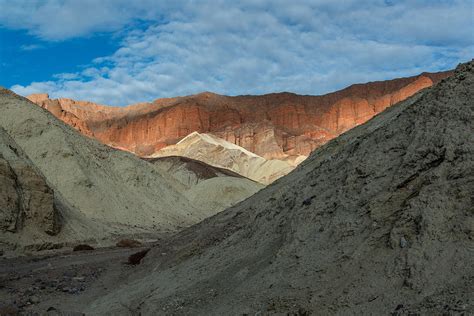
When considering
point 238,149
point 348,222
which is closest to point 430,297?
point 348,222

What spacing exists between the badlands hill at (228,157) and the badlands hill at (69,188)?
136 ft

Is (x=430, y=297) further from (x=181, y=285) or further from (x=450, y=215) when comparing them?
(x=181, y=285)

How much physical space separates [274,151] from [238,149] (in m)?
10.9

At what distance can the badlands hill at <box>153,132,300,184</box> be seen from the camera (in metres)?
93.4

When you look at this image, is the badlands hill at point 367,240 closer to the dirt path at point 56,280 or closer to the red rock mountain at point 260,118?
the dirt path at point 56,280

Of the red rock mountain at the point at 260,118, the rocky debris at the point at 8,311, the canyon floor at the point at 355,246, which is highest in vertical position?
the red rock mountain at the point at 260,118

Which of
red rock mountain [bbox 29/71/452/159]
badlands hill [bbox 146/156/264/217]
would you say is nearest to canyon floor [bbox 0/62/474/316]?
badlands hill [bbox 146/156/264/217]

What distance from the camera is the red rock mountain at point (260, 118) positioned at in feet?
377

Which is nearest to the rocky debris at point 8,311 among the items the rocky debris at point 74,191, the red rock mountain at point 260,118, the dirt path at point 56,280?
the dirt path at point 56,280

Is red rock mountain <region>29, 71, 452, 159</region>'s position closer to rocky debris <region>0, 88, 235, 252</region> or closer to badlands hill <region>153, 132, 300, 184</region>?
badlands hill <region>153, 132, 300, 184</region>

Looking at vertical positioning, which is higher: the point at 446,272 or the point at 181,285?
the point at 446,272

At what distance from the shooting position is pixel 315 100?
131000mm

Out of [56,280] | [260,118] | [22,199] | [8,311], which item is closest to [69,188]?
[22,199]

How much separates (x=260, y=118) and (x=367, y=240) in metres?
121
